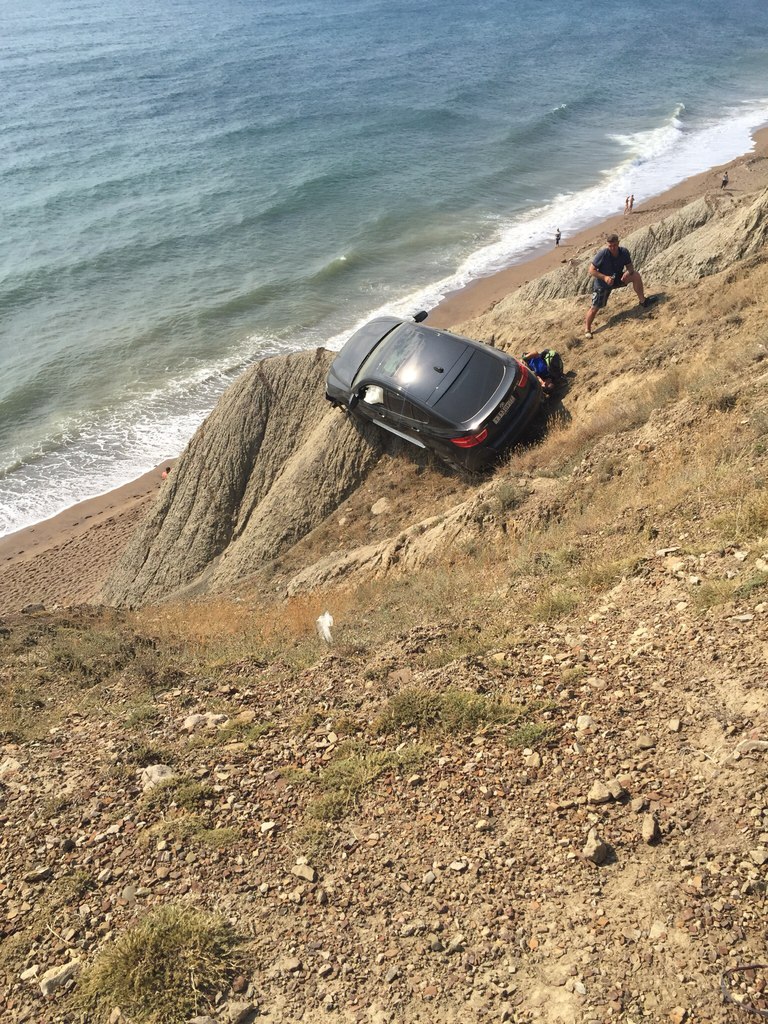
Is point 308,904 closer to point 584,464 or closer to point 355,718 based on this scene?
point 355,718

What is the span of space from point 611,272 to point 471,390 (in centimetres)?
373

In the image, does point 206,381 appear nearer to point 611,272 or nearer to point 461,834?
point 611,272

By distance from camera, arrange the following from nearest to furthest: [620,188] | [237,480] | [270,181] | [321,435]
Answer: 1. [321,435]
2. [237,480]
3. [620,188]
4. [270,181]

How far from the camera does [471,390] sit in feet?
32.4

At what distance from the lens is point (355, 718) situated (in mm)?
5691

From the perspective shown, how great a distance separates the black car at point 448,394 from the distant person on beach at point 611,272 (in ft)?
8.17

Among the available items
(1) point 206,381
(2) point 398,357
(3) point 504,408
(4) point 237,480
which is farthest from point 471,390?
(1) point 206,381

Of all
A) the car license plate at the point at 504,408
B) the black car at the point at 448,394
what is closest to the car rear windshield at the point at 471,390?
the black car at the point at 448,394

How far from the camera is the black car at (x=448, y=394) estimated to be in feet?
32.2

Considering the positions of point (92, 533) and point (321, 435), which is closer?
point (321, 435)

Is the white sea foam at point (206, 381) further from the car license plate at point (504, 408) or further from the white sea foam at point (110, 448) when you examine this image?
the car license plate at point (504, 408)

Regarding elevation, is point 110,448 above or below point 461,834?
below

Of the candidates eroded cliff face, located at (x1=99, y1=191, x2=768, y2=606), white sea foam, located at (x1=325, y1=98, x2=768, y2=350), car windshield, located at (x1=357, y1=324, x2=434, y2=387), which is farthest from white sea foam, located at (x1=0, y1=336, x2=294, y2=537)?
car windshield, located at (x1=357, y1=324, x2=434, y2=387)

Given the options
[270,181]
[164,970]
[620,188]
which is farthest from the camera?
[270,181]
